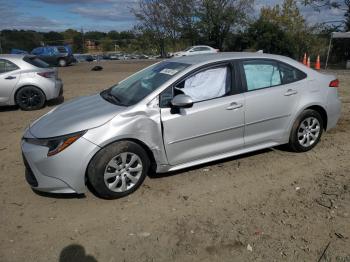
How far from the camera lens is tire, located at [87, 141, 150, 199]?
3.79m

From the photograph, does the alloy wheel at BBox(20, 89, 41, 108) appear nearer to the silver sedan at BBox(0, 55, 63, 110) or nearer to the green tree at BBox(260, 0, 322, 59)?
the silver sedan at BBox(0, 55, 63, 110)

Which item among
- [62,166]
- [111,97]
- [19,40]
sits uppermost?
[111,97]

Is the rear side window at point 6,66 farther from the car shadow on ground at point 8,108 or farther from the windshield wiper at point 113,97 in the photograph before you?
the windshield wiper at point 113,97

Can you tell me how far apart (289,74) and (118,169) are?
9.24ft

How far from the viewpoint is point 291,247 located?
10.3ft

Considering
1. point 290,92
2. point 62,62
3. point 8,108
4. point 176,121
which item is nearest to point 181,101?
point 176,121

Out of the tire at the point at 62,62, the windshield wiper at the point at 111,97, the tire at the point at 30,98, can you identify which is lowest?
the tire at the point at 62,62

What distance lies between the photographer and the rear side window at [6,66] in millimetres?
8703

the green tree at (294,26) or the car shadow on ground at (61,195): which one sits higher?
the green tree at (294,26)

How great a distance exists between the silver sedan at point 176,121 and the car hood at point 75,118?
2 centimetres

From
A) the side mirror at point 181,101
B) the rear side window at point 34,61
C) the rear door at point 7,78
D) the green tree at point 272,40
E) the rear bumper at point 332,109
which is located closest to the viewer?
the side mirror at point 181,101

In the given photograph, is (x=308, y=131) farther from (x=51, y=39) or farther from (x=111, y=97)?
(x=51, y=39)

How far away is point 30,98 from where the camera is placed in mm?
8898

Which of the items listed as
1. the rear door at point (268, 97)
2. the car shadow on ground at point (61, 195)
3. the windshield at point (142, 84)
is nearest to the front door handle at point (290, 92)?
the rear door at point (268, 97)
